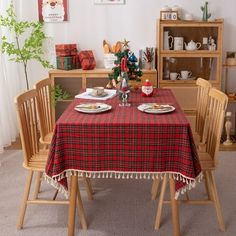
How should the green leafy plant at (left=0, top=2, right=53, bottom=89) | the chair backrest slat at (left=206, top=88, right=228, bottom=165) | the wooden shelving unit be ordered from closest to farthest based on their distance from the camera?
1. the chair backrest slat at (left=206, top=88, right=228, bottom=165)
2. the green leafy plant at (left=0, top=2, right=53, bottom=89)
3. the wooden shelving unit

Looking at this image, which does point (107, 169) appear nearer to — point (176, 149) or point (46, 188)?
point (176, 149)

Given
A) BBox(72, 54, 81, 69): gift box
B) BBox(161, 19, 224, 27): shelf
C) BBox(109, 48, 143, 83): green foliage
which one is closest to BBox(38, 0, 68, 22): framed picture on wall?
BBox(72, 54, 81, 69): gift box

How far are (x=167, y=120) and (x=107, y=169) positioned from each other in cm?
44

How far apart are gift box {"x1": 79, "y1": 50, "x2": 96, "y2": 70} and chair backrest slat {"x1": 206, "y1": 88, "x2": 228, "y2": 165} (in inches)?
73.5

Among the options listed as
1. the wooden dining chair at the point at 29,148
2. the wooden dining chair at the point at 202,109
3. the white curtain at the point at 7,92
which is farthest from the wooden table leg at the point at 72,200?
the white curtain at the point at 7,92

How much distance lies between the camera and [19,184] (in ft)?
10.8

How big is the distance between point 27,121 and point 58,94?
1829mm

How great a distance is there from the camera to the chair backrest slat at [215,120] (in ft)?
7.95

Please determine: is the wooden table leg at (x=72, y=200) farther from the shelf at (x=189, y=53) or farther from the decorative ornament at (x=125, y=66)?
the shelf at (x=189, y=53)

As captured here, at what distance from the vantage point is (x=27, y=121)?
255 centimetres

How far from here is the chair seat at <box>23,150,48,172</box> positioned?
2.49 meters

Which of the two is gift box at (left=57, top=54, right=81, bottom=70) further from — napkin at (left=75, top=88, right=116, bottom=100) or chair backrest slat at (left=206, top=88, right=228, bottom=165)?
chair backrest slat at (left=206, top=88, right=228, bottom=165)

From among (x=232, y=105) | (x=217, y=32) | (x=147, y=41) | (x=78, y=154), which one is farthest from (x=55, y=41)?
(x=78, y=154)

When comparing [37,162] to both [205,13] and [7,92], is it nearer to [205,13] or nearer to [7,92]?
[7,92]
